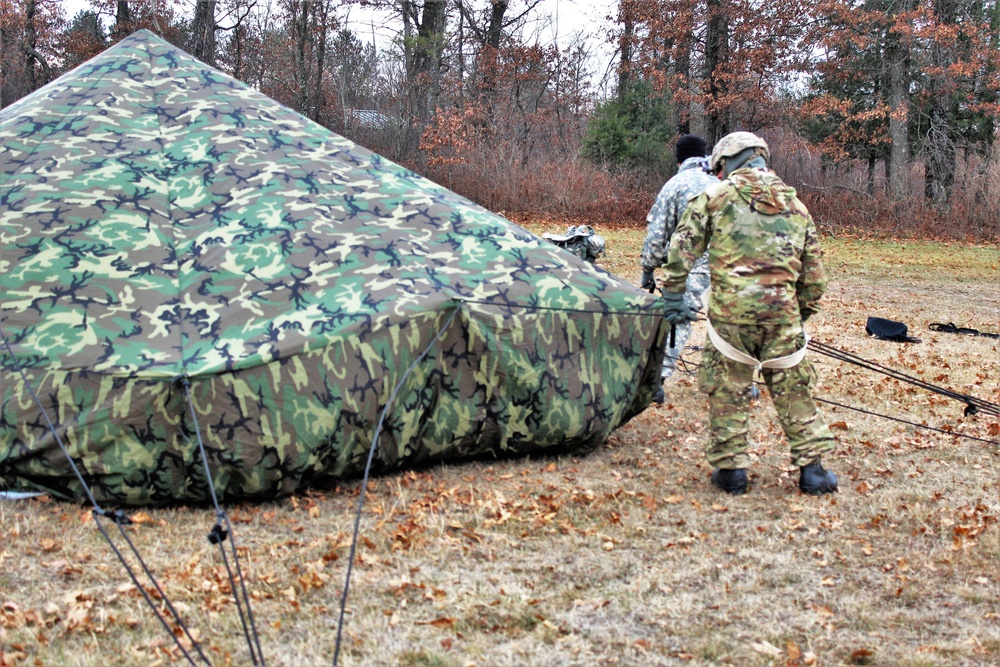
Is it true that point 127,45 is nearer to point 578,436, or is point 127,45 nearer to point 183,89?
point 183,89

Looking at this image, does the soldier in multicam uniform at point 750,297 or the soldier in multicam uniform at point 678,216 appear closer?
the soldier in multicam uniform at point 750,297

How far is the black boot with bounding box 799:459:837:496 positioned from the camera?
5.48 meters

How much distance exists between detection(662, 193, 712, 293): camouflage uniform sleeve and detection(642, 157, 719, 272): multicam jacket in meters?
1.57

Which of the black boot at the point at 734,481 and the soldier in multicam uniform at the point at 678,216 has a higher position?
the soldier in multicam uniform at the point at 678,216

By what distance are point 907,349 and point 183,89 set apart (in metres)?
7.11

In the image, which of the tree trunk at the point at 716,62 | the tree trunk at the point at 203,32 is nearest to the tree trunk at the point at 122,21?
the tree trunk at the point at 203,32

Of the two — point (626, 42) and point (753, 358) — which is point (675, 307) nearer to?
point (753, 358)

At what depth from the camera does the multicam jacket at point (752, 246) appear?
528 centimetres

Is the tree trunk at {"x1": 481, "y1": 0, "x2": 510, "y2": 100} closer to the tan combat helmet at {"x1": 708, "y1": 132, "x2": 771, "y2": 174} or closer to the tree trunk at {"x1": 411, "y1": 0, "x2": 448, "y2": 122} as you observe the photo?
the tree trunk at {"x1": 411, "y1": 0, "x2": 448, "y2": 122}

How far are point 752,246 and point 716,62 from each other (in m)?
22.7

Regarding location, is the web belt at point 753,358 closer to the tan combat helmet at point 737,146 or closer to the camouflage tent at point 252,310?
the camouflage tent at point 252,310

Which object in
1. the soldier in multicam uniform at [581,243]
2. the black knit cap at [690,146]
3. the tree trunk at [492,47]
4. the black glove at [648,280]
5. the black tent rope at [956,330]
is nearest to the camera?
the black glove at [648,280]

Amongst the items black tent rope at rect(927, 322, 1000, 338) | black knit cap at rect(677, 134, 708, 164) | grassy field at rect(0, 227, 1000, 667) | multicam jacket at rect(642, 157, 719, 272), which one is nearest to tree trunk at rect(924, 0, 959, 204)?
black tent rope at rect(927, 322, 1000, 338)

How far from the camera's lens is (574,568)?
446 cm
